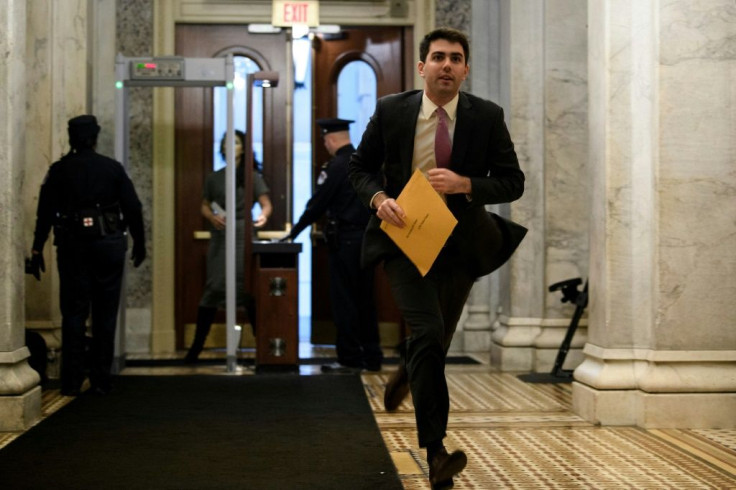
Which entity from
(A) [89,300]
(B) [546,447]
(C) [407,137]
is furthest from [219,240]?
(C) [407,137]

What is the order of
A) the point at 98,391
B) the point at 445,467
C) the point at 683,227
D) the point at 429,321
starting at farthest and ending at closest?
the point at 98,391
the point at 683,227
the point at 429,321
the point at 445,467

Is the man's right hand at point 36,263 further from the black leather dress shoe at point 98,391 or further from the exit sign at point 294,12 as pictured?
the exit sign at point 294,12

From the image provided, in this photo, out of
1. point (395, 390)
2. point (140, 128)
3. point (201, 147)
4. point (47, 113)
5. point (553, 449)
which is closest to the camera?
point (395, 390)

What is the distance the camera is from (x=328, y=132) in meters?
8.22

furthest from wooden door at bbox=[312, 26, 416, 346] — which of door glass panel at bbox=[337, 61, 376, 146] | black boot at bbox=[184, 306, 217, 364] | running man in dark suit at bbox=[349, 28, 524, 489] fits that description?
running man in dark suit at bbox=[349, 28, 524, 489]

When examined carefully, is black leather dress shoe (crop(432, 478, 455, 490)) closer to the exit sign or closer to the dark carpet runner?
the dark carpet runner

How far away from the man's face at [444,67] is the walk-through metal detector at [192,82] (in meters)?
4.23

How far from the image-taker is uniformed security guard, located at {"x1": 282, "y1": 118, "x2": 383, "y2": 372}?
8.05 m

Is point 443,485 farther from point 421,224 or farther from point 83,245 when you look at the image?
point 83,245

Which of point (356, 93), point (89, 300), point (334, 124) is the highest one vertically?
point (356, 93)

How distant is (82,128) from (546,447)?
11.6ft

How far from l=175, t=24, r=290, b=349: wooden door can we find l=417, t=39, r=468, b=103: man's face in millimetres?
5983

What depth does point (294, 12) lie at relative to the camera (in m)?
9.45

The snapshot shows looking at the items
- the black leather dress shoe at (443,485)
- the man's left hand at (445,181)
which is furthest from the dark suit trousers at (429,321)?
the man's left hand at (445,181)
